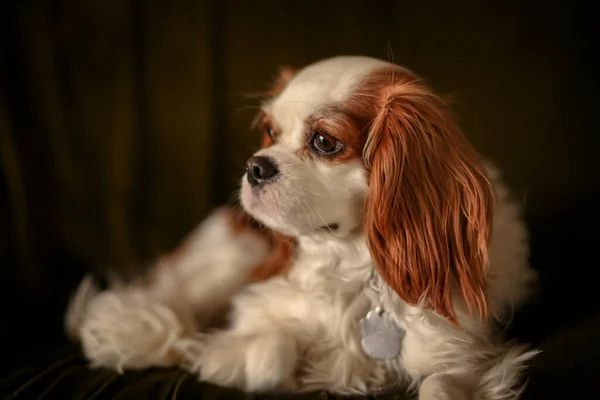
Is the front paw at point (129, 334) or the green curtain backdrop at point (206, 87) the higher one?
the green curtain backdrop at point (206, 87)

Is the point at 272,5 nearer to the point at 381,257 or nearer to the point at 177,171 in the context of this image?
the point at 177,171

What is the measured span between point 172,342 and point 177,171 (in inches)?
22.1

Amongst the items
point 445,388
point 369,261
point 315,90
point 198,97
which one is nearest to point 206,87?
point 198,97

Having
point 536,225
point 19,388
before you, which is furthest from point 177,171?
point 536,225

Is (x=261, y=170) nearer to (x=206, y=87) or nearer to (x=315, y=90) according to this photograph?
(x=315, y=90)

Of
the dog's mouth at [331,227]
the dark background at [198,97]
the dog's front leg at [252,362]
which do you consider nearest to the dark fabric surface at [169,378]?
the dog's front leg at [252,362]

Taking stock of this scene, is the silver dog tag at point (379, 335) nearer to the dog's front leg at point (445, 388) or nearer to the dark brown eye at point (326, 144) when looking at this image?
the dog's front leg at point (445, 388)

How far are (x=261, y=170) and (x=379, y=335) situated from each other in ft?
1.07

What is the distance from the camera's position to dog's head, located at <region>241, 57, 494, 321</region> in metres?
0.82

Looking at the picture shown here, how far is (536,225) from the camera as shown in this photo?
1344 mm

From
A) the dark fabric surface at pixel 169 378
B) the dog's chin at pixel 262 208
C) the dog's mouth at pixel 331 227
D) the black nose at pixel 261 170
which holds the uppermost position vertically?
the black nose at pixel 261 170

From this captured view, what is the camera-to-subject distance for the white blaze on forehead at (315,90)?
2.78 ft

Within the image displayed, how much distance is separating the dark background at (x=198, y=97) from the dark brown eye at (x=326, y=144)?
0.54m

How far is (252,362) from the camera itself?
872mm
